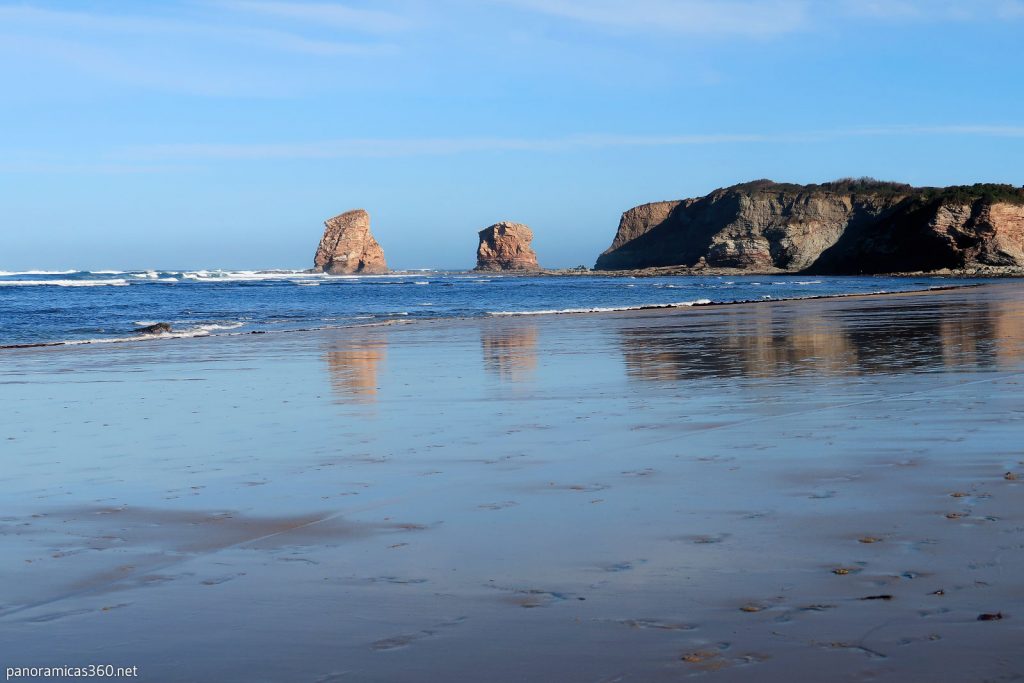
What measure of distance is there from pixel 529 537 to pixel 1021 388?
→ 6.43m

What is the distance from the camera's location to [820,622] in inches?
125

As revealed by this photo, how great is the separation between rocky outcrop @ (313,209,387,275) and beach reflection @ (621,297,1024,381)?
449 feet

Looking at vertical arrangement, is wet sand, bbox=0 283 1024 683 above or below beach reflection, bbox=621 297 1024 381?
above

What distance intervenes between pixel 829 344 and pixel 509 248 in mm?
155358

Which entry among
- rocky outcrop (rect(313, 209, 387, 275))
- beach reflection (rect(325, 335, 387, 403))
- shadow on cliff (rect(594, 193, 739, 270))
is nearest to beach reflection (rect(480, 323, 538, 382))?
beach reflection (rect(325, 335, 387, 403))

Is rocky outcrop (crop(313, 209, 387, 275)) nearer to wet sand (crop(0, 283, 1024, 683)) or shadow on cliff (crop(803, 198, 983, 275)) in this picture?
shadow on cliff (crop(803, 198, 983, 275))

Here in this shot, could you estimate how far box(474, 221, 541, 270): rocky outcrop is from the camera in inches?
6693

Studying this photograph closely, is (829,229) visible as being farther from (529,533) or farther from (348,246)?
(529,533)

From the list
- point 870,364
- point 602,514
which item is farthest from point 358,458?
point 870,364

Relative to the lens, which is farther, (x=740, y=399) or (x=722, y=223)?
(x=722, y=223)

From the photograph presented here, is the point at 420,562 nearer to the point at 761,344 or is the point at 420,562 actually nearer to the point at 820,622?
the point at 820,622

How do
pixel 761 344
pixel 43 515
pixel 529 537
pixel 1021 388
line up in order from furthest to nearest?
pixel 761 344 → pixel 1021 388 → pixel 43 515 → pixel 529 537

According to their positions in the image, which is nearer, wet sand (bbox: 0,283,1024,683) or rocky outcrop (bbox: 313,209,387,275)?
wet sand (bbox: 0,283,1024,683)

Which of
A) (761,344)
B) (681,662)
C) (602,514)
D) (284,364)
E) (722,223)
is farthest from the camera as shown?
(722,223)
